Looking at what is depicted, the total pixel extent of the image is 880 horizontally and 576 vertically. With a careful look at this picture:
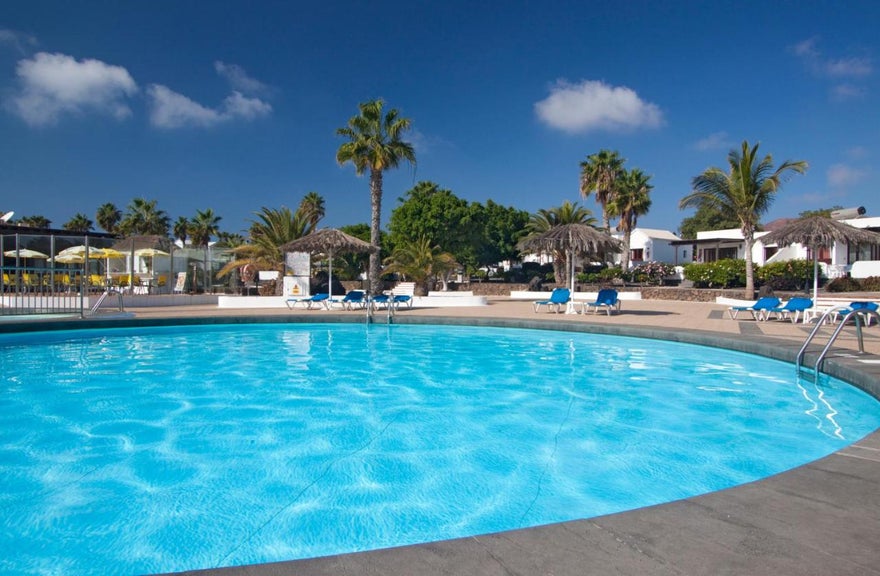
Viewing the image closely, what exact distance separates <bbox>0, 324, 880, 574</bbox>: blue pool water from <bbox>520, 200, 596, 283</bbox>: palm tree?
2179 centimetres

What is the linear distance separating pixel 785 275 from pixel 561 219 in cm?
1184

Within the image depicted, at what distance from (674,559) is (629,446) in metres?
3.14

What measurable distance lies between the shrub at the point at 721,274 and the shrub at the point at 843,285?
356cm

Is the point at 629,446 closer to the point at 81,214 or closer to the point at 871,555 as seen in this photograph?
the point at 871,555

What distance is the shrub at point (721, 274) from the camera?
26359mm

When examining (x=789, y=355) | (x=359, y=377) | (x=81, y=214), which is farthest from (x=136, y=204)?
(x=789, y=355)

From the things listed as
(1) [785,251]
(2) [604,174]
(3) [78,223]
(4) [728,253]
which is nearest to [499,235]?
(2) [604,174]

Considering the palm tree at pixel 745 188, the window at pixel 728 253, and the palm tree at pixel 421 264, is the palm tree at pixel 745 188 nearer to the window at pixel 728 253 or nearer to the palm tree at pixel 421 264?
the palm tree at pixel 421 264

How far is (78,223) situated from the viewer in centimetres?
5381

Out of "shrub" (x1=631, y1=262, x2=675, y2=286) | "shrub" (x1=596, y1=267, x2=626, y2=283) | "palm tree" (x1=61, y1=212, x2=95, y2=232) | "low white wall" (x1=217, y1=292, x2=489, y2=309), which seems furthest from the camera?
"palm tree" (x1=61, y1=212, x2=95, y2=232)

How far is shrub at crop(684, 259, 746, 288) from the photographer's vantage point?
1038 inches

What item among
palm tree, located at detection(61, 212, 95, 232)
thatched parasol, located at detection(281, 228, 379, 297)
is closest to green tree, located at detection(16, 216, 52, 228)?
palm tree, located at detection(61, 212, 95, 232)

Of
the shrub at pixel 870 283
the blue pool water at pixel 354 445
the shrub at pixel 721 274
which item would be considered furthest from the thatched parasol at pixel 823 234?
the shrub at pixel 721 274

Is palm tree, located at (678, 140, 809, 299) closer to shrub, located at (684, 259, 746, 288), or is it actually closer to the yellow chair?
shrub, located at (684, 259, 746, 288)
